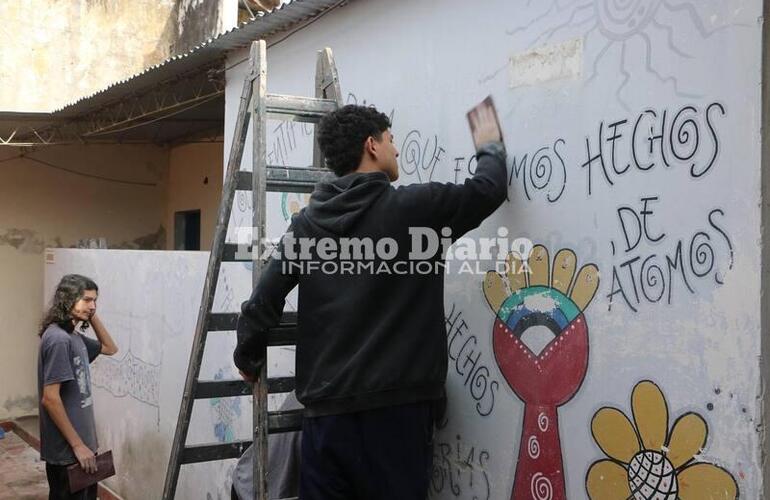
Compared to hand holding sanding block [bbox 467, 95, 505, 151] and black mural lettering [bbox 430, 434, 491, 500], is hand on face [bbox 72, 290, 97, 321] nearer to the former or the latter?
black mural lettering [bbox 430, 434, 491, 500]

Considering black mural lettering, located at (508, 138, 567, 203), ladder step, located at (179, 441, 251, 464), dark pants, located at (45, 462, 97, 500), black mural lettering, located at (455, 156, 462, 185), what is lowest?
dark pants, located at (45, 462, 97, 500)

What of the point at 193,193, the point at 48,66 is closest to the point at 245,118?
the point at 48,66

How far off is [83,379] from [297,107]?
2.32m

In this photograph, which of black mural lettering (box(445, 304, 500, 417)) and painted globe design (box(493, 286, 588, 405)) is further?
black mural lettering (box(445, 304, 500, 417))

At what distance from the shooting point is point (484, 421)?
296 cm

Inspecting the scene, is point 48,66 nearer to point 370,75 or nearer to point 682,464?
point 370,75

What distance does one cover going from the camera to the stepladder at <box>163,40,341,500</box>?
3006 millimetres

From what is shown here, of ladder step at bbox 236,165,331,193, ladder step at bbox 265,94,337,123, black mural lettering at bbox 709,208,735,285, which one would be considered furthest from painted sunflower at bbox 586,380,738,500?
ladder step at bbox 265,94,337,123

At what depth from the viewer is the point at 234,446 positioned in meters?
3.67

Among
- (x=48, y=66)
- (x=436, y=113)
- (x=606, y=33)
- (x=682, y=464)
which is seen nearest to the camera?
(x=682, y=464)

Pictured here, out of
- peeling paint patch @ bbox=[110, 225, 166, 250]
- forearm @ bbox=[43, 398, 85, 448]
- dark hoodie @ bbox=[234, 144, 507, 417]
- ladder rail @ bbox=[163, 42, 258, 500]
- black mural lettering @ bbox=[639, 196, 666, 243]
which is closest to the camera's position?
black mural lettering @ bbox=[639, 196, 666, 243]

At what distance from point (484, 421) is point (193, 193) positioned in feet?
28.4

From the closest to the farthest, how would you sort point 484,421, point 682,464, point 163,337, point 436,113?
point 682,464 < point 484,421 < point 436,113 < point 163,337

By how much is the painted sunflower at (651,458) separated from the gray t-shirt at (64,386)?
3.06m
